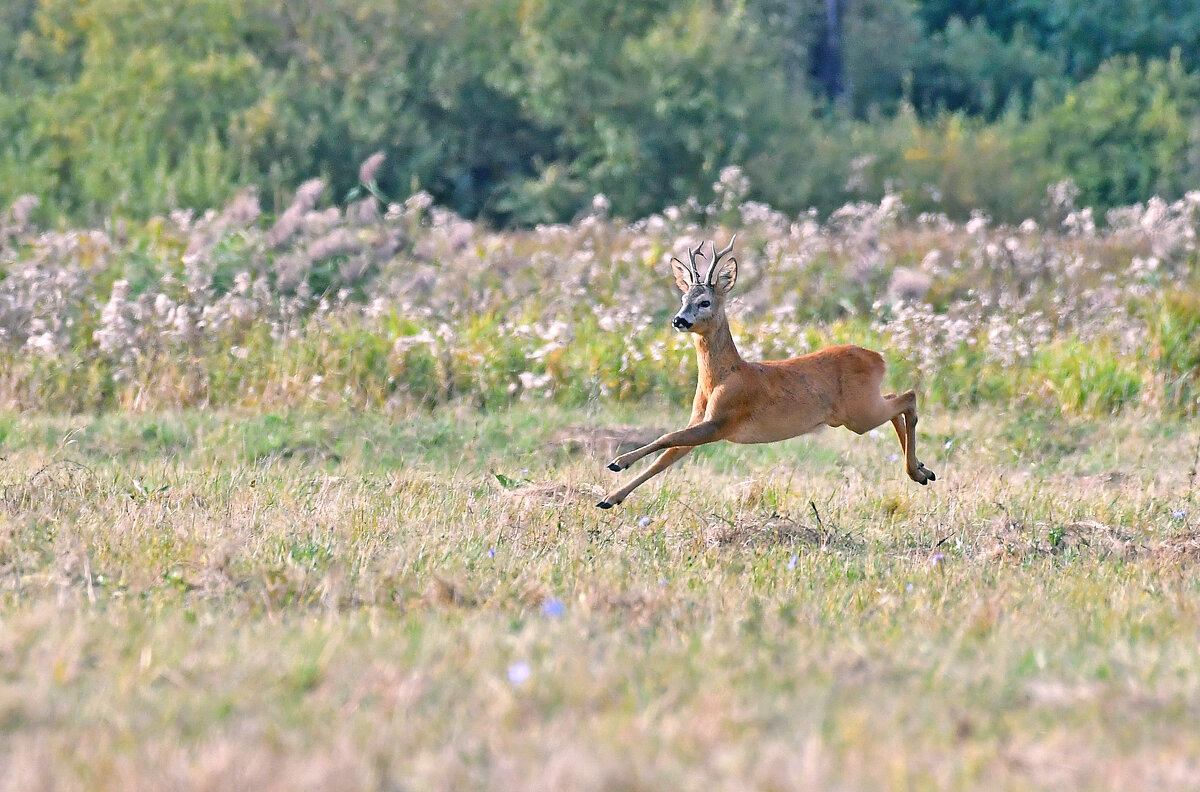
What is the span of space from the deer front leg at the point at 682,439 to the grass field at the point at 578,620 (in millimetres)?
375

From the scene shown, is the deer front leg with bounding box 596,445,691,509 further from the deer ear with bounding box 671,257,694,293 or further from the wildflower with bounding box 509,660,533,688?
the wildflower with bounding box 509,660,533,688

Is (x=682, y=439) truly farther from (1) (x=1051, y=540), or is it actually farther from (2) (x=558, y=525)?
(1) (x=1051, y=540)

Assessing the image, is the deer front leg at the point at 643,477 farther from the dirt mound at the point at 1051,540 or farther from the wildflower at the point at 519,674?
the wildflower at the point at 519,674

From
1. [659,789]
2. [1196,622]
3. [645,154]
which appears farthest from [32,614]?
[645,154]

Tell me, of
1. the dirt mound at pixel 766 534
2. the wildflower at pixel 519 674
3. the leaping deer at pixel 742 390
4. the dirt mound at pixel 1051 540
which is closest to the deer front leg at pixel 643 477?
the leaping deer at pixel 742 390

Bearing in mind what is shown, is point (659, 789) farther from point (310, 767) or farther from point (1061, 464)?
point (1061, 464)

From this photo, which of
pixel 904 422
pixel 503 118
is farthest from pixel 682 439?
pixel 503 118

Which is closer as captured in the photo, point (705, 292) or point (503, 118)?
point (705, 292)

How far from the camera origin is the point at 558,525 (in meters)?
7.37

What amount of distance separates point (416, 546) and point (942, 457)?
15.2 ft

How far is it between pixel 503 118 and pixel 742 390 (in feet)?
76.0

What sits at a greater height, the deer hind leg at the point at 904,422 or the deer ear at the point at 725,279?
the deer ear at the point at 725,279

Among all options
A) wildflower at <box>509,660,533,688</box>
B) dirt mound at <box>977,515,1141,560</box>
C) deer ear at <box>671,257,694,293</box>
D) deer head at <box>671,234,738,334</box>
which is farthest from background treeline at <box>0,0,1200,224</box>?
wildflower at <box>509,660,533,688</box>

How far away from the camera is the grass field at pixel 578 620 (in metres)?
3.76
